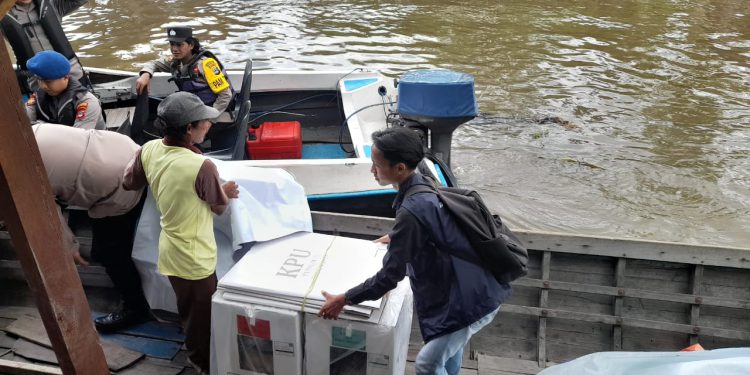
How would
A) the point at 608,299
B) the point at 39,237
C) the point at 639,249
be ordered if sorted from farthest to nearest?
the point at 608,299
the point at 639,249
the point at 39,237

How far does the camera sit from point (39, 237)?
225cm

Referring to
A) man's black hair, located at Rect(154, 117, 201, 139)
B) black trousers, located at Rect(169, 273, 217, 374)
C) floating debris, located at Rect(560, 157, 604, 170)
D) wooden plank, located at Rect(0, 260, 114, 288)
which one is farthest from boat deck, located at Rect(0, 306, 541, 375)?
floating debris, located at Rect(560, 157, 604, 170)

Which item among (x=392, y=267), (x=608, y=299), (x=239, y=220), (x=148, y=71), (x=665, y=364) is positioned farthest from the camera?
(x=148, y=71)

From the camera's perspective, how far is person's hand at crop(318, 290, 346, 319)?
99.0 inches

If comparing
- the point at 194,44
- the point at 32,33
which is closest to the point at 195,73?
the point at 194,44

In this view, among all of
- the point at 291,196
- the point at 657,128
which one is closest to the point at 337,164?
the point at 291,196

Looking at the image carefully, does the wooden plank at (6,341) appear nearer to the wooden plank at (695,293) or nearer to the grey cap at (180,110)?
the grey cap at (180,110)

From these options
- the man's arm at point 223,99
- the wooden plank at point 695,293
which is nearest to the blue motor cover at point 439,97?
the man's arm at point 223,99

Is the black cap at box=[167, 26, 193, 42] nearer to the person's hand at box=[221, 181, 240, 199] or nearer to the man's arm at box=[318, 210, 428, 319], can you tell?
the person's hand at box=[221, 181, 240, 199]

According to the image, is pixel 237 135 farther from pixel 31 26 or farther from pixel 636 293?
pixel 636 293

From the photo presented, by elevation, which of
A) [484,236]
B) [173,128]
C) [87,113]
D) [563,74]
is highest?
[173,128]

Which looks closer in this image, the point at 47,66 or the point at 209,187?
the point at 209,187

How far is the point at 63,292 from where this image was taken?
7.89 ft

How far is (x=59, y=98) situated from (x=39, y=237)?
2.03m
